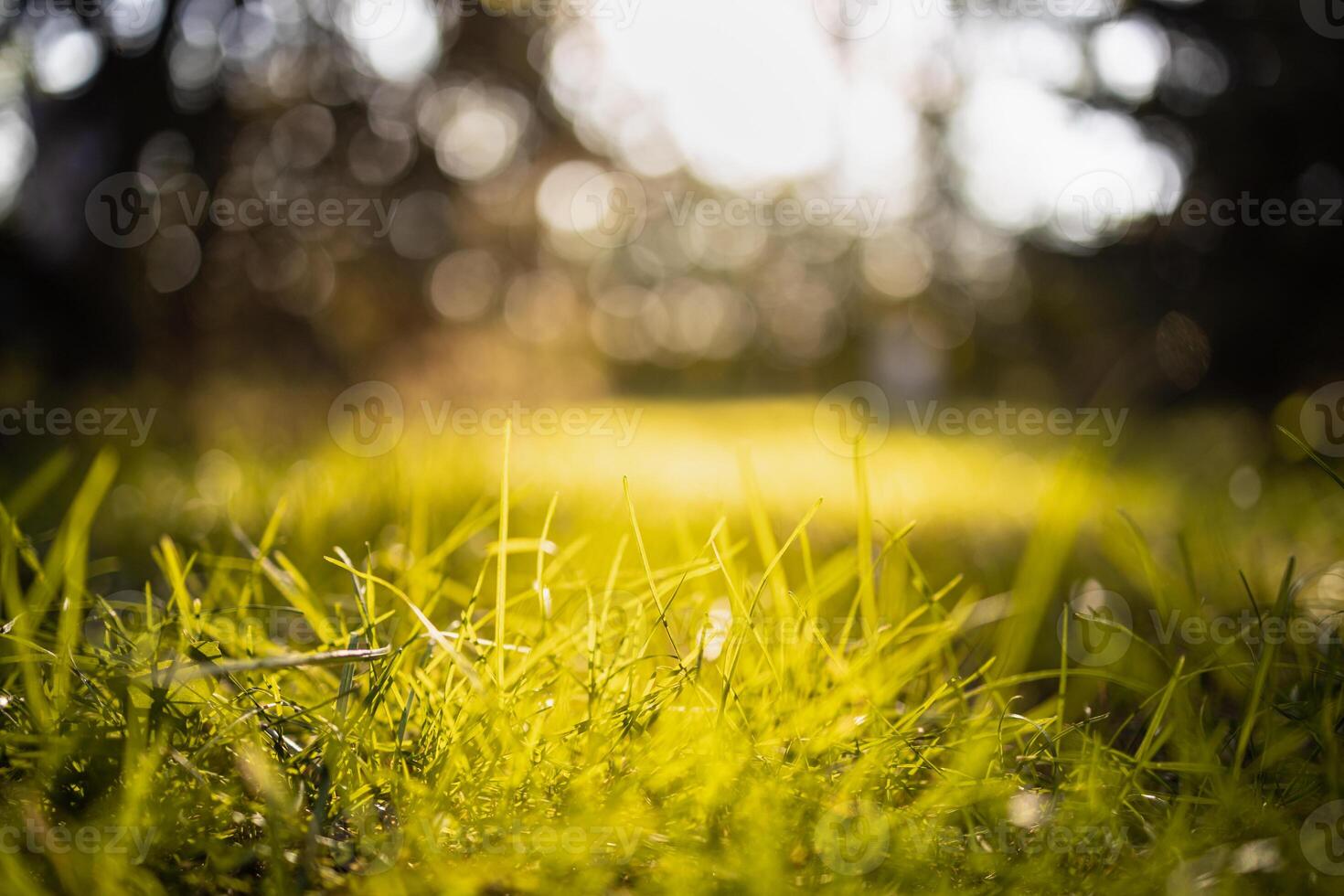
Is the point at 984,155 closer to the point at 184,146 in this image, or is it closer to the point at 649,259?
the point at 184,146

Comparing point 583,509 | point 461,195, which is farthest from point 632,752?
point 461,195

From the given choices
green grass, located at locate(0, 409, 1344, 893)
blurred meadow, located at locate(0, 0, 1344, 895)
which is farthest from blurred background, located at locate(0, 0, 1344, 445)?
green grass, located at locate(0, 409, 1344, 893)

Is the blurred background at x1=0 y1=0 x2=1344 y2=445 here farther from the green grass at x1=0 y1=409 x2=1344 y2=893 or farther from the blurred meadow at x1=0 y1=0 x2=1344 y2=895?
the green grass at x1=0 y1=409 x2=1344 y2=893

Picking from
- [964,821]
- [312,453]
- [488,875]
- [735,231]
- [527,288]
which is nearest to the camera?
[488,875]

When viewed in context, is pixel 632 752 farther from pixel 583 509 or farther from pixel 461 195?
pixel 461 195

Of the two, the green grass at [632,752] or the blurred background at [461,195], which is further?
the blurred background at [461,195]

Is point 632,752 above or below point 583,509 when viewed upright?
above

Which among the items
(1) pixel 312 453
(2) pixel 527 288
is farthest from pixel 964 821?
(2) pixel 527 288

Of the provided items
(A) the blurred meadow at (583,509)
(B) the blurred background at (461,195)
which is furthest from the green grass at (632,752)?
(B) the blurred background at (461,195)

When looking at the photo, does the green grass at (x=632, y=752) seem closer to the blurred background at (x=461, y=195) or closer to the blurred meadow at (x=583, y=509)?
the blurred meadow at (x=583, y=509)
